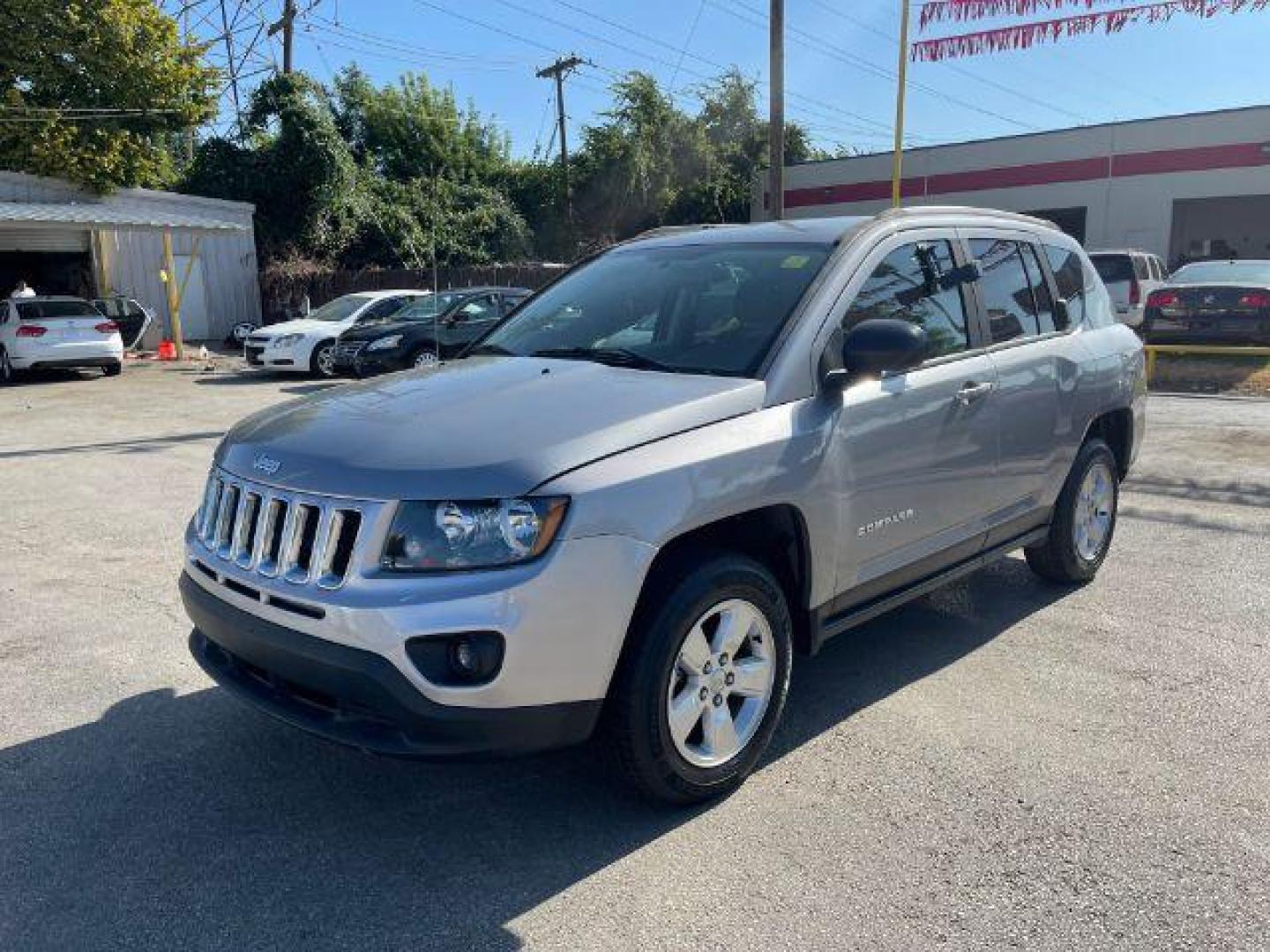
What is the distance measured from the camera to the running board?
3.74 m

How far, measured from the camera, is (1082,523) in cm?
530

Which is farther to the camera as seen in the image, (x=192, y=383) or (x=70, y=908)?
(x=192, y=383)

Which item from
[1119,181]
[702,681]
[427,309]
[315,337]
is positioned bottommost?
[702,681]

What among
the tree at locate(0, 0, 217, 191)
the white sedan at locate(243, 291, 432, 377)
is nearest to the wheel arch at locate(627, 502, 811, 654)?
the white sedan at locate(243, 291, 432, 377)

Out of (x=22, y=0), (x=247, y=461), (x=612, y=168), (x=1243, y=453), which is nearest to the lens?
(x=247, y=461)

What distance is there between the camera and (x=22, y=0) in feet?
76.7

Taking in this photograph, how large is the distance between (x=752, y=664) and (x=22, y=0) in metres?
27.2

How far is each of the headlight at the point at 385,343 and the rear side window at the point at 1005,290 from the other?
476 inches

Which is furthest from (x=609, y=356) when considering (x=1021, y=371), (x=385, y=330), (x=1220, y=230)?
(x=1220, y=230)

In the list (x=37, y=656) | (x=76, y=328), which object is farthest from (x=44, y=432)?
(x=37, y=656)

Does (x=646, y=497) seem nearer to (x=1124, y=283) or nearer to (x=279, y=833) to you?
(x=279, y=833)

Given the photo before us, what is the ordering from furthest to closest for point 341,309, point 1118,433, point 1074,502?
point 341,309 < point 1118,433 < point 1074,502

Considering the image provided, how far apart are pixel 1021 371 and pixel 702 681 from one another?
2.28 metres

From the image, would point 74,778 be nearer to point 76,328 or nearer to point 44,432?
point 44,432
